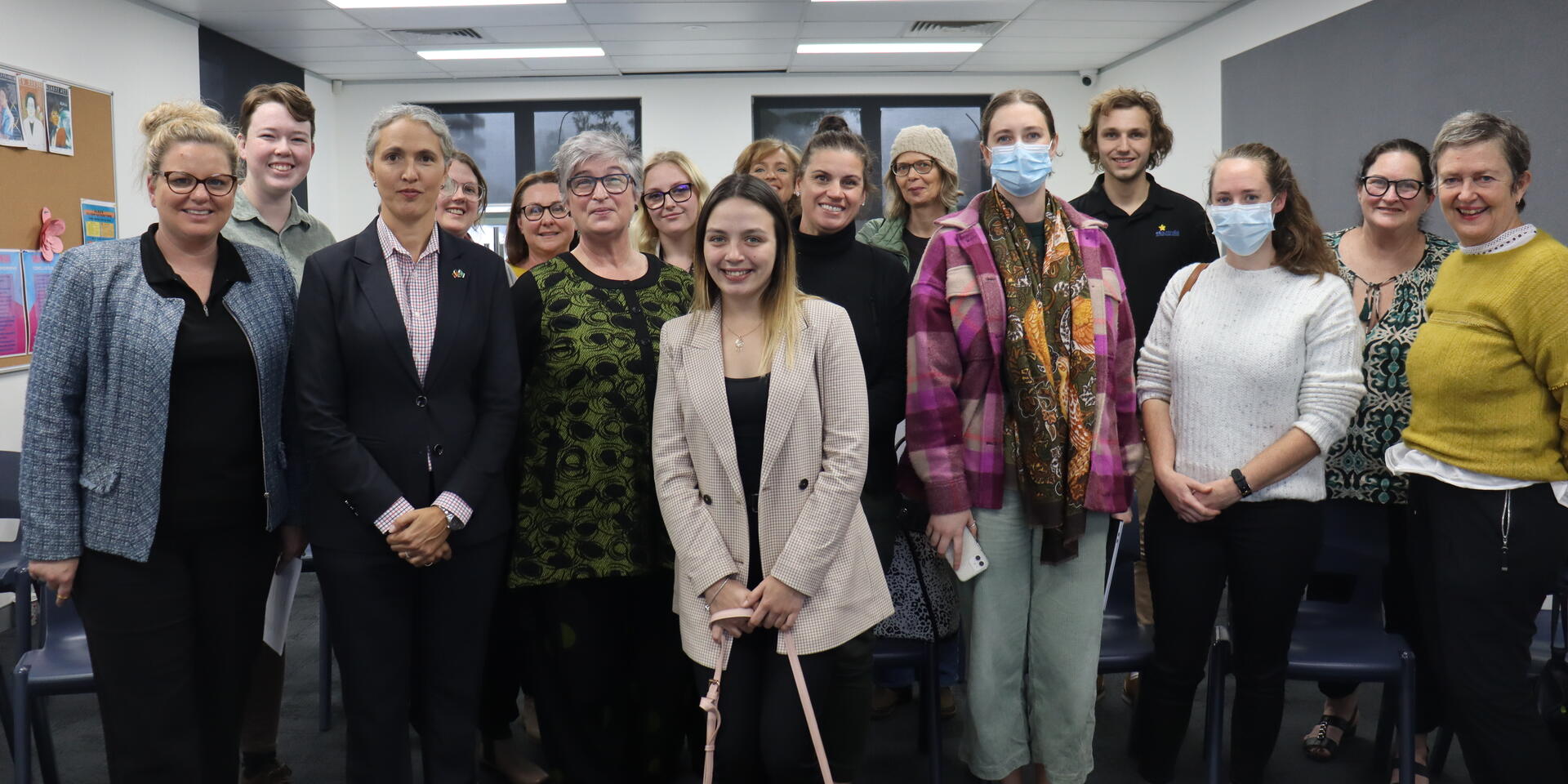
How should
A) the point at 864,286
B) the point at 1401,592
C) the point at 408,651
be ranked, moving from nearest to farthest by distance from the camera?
the point at 408,651, the point at 864,286, the point at 1401,592

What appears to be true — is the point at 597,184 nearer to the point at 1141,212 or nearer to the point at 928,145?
the point at 928,145

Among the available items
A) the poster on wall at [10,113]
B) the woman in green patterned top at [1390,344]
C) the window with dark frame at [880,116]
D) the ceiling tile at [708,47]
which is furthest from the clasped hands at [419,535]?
the window with dark frame at [880,116]

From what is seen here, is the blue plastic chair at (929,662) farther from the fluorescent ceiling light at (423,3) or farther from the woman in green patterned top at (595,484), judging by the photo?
the fluorescent ceiling light at (423,3)

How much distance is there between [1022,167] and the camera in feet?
7.40

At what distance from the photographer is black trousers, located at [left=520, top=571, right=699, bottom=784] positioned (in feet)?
7.53

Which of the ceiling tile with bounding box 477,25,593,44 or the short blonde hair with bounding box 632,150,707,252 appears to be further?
the ceiling tile with bounding box 477,25,593,44

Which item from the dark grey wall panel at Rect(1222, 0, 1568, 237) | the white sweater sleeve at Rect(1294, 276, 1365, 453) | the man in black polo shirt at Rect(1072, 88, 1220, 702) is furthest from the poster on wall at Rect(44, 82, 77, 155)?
the dark grey wall panel at Rect(1222, 0, 1568, 237)

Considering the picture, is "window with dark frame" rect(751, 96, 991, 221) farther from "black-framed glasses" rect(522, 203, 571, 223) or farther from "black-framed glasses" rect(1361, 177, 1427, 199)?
"black-framed glasses" rect(1361, 177, 1427, 199)

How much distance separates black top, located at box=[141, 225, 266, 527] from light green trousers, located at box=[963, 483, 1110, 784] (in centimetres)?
157

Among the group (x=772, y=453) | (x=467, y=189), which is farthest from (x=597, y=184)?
(x=467, y=189)

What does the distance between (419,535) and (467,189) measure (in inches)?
80.7

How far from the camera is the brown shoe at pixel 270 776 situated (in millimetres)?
2668

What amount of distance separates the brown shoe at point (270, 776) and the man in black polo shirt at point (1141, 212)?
2.55m

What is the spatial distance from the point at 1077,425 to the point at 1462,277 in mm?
962
